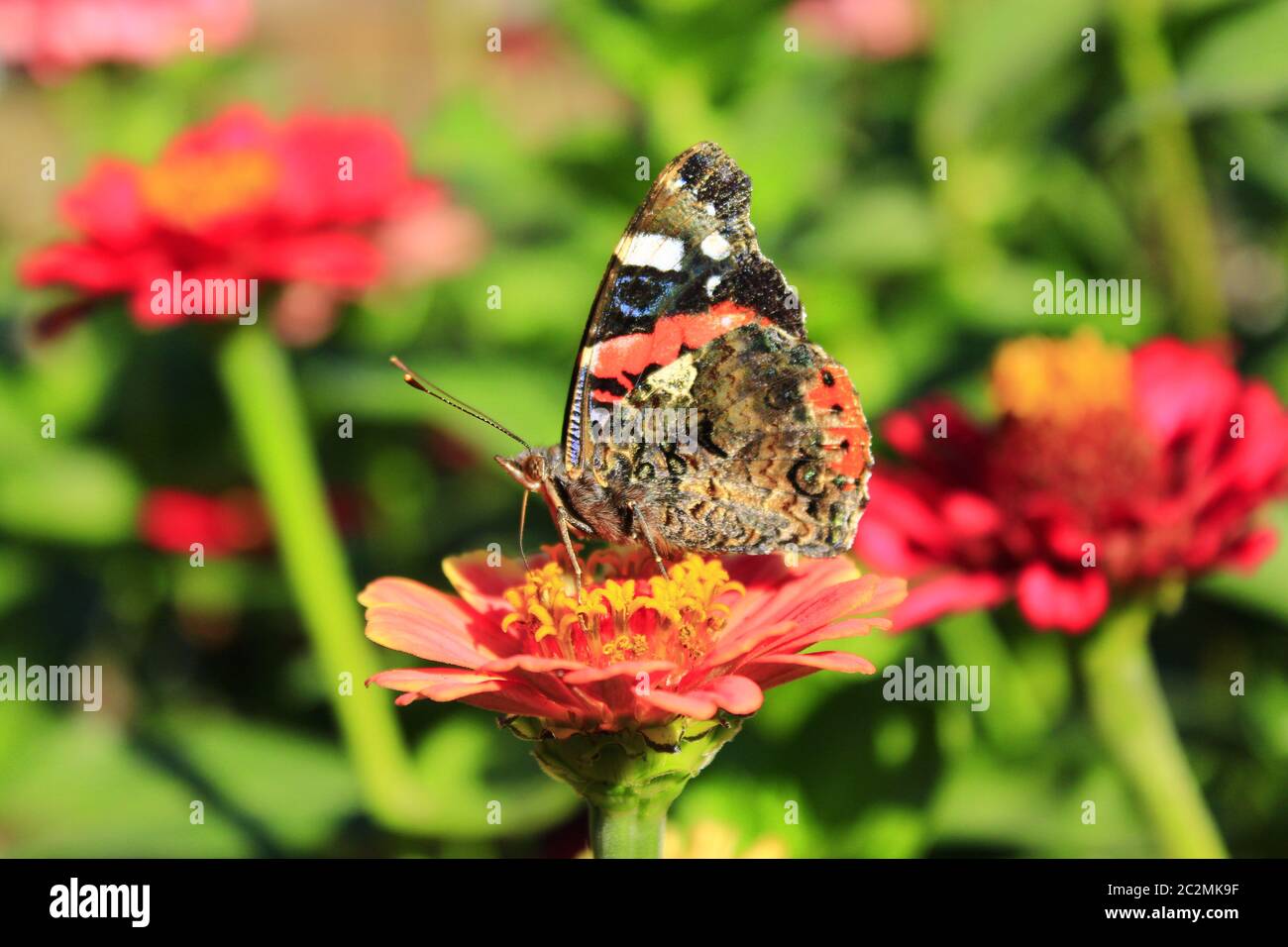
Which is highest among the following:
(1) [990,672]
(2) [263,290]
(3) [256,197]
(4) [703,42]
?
(4) [703,42]

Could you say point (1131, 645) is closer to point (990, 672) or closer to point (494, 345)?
point (990, 672)

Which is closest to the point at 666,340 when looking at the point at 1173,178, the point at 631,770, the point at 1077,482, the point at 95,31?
the point at 631,770

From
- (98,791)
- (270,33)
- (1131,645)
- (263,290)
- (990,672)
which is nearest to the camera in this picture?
(1131,645)

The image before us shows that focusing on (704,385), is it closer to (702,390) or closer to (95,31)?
(702,390)

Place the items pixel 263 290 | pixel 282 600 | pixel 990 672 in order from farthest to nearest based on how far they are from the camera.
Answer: pixel 282 600 → pixel 263 290 → pixel 990 672

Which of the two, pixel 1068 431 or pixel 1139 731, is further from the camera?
pixel 1068 431
